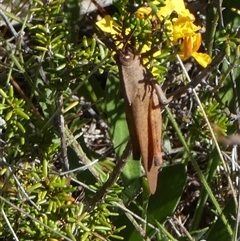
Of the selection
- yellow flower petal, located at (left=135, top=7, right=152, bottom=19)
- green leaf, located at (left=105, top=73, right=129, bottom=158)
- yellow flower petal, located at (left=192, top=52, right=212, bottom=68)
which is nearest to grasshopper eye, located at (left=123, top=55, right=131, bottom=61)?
yellow flower petal, located at (left=135, top=7, right=152, bottom=19)

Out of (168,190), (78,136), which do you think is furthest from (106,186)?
(168,190)

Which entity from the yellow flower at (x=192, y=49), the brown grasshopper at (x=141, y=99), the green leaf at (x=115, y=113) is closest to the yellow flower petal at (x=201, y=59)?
the yellow flower at (x=192, y=49)

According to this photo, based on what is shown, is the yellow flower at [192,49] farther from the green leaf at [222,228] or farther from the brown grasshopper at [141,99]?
the green leaf at [222,228]

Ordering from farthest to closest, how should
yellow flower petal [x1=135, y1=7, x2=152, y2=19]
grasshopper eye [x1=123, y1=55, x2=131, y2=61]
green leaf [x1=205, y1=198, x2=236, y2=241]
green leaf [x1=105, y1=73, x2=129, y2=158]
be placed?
green leaf [x1=105, y1=73, x2=129, y2=158], green leaf [x1=205, y1=198, x2=236, y2=241], yellow flower petal [x1=135, y1=7, x2=152, y2=19], grasshopper eye [x1=123, y1=55, x2=131, y2=61]

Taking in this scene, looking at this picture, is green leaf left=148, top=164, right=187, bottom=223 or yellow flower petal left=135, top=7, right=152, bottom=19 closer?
yellow flower petal left=135, top=7, right=152, bottom=19

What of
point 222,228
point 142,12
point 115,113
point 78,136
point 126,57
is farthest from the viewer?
point 115,113

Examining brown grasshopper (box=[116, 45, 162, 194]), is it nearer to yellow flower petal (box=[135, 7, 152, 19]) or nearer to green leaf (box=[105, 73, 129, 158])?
yellow flower petal (box=[135, 7, 152, 19])

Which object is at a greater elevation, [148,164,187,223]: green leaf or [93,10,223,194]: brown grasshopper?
[93,10,223,194]: brown grasshopper

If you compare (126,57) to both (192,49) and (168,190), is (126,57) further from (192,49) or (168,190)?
(168,190)
